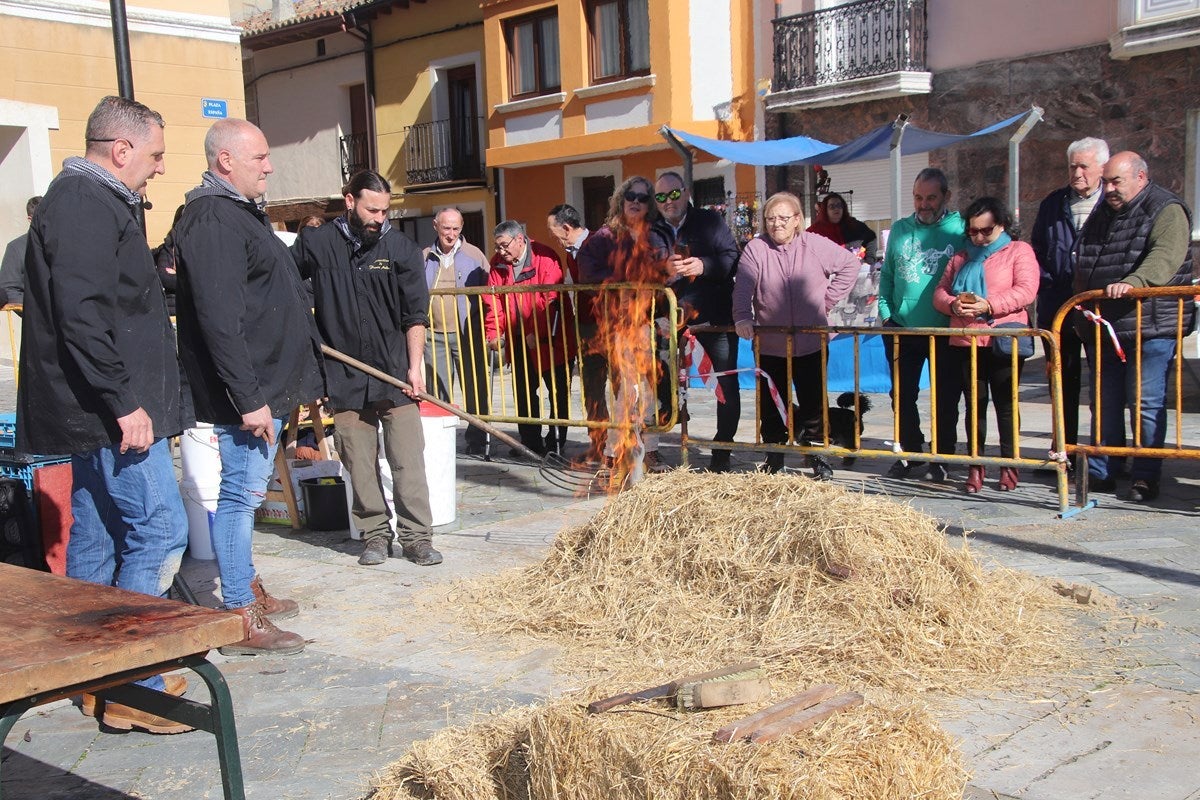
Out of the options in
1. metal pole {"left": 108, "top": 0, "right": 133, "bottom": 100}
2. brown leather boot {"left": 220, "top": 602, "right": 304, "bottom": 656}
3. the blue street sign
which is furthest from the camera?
the blue street sign

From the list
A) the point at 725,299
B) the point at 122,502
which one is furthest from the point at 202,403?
the point at 725,299

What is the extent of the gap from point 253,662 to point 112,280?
1.68 m

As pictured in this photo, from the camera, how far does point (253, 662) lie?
4.77 metres

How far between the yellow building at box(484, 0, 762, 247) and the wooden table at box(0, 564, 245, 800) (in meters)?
19.8

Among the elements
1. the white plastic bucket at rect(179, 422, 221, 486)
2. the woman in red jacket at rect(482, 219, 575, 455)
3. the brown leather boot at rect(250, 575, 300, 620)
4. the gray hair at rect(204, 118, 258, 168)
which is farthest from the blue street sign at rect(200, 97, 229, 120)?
the brown leather boot at rect(250, 575, 300, 620)

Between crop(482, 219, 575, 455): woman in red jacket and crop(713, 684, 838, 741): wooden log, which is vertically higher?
crop(482, 219, 575, 455): woman in red jacket

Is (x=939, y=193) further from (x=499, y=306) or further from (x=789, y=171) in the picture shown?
(x=789, y=171)

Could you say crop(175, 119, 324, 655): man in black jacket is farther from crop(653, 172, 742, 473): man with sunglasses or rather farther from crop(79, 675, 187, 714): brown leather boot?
crop(653, 172, 742, 473): man with sunglasses

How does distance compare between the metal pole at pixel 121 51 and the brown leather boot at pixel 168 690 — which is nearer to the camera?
the brown leather boot at pixel 168 690

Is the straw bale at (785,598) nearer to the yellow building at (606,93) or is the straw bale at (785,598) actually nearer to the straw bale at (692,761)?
the straw bale at (692,761)

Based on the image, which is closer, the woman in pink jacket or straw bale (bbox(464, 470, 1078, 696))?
straw bale (bbox(464, 470, 1078, 696))

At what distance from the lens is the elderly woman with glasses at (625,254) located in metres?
7.72

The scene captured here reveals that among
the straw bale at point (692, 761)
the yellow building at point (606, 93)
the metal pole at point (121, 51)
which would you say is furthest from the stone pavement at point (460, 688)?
the yellow building at point (606, 93)

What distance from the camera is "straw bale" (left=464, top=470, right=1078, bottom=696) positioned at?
4.29 m
